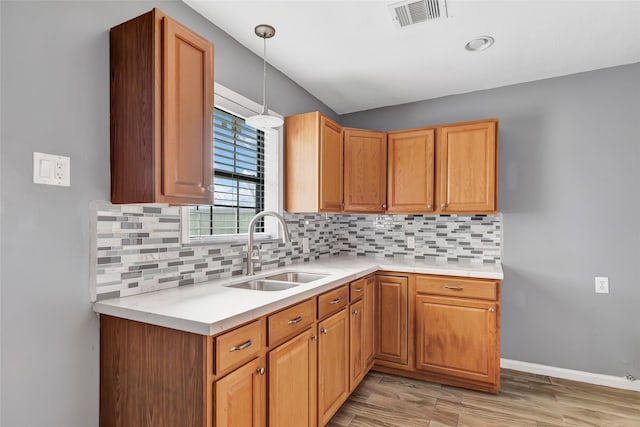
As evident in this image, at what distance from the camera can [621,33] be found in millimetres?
2236

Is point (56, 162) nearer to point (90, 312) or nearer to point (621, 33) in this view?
point (90, 312)

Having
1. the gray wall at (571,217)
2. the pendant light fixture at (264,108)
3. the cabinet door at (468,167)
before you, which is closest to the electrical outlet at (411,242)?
the cabinet door at (468,167)

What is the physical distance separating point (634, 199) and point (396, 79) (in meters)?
2.11

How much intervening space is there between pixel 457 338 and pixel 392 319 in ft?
1.68

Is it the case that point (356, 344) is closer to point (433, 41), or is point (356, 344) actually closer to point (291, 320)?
point (291, 320)

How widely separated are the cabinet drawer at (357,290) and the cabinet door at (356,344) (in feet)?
0.15

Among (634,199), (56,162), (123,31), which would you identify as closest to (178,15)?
(123,31)

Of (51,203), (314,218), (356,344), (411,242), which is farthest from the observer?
(411,242)

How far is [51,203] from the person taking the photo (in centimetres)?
131

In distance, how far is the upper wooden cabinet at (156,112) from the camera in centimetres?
140

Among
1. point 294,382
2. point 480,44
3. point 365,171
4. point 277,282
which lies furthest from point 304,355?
point 480,44

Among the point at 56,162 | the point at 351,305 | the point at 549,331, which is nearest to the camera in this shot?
the point at 56,162

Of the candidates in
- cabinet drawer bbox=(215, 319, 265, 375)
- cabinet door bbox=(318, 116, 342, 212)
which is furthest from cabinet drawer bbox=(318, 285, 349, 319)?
cabinet door bbox=(318, 116, 342, 212)

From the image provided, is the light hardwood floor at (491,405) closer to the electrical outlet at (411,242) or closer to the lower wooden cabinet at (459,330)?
the lower wooden cabinet at (459,330)
